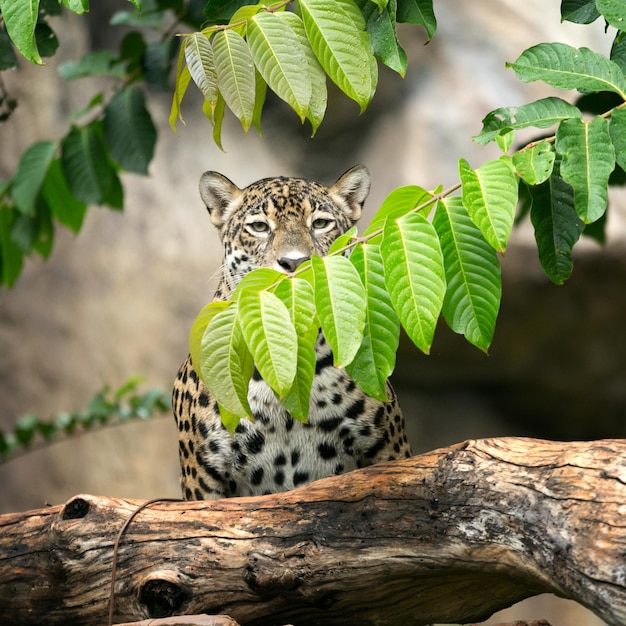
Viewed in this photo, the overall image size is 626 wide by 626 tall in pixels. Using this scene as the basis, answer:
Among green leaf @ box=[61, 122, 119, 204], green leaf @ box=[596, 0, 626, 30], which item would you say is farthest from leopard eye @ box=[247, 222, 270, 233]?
green leaf @ box=[596, 0, 626, 30]

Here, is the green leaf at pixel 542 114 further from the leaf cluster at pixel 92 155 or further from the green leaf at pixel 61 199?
the green leaf at pixel 61 199

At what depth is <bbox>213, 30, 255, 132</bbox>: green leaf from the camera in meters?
3.81

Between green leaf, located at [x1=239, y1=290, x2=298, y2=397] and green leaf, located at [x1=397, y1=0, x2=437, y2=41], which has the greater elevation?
green leaf, located at [x1=397, y1=0, x2=437, y2=41]

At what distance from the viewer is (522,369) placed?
10.6 meters

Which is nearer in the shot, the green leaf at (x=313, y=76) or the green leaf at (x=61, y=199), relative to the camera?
Result: the green leaf at (x=313, y=76)

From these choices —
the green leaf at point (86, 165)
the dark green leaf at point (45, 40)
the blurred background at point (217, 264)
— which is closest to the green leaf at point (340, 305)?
the dark green leaf at point (45, 40)

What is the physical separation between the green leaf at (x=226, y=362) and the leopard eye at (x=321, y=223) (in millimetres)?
2460

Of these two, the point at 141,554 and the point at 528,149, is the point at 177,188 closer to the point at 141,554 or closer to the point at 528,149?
the point at 141,554

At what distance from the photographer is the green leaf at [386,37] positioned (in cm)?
401

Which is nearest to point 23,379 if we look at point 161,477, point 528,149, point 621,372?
point 161,477

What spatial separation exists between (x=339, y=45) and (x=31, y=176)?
3.98m

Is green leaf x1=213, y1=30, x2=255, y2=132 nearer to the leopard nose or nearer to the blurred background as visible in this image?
the leopard nose

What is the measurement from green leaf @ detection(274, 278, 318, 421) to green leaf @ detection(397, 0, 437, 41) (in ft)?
4.65

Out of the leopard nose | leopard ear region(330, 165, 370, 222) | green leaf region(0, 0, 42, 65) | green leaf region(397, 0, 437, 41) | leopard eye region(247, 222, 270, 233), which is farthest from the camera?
leopard ear region(330, 165, 370, 222)
